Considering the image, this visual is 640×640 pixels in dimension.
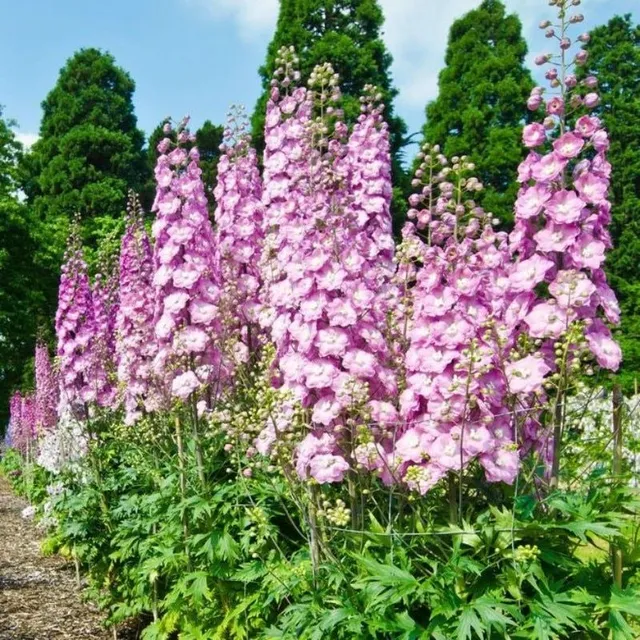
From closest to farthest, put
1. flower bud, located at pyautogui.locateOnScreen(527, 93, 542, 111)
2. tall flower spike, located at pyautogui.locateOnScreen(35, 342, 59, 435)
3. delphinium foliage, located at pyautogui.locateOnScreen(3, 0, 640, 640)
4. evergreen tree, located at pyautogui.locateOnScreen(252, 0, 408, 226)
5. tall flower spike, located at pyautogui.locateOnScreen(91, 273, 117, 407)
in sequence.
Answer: delphinium foliage, located at pyautogui.locateOnScreen(3, 0, 640, 640), flower bud, located at pyautogui.locateOnScreen(527, 93, 542, 111), tall flower spike, located at pyautogui.locateOnScreen(91, 273, 117, 407), tall flower spike, located at pyautogui.locateOnScreen(35, 342, 59, 435), evergreen tree, located at pyautogui.locateOnScreen(252, 0, 408, 226)

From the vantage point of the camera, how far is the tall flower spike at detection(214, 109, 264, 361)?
5039 mm

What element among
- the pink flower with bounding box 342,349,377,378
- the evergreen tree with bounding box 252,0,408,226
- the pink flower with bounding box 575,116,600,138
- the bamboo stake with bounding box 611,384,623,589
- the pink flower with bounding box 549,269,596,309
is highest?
the evergreen tree with bounding box 252,0,408,226

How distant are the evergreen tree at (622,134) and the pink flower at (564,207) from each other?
17.0 m

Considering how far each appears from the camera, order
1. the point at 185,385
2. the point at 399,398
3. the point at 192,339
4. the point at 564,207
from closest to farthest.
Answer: the point at 564,207 < the point at 399,398 < the point at 185,385 < the point at 192,339

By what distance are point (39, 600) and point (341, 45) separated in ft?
44.0

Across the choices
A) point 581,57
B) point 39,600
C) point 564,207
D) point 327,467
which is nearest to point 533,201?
point 564,207

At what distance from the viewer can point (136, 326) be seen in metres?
6.24

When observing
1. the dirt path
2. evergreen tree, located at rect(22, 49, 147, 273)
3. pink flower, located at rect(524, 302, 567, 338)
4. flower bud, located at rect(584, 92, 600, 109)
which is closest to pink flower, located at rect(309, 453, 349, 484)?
pink flower, located at rect(524, 302, 567, 338)

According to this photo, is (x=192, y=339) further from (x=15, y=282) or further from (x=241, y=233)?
(x=15, y=282)

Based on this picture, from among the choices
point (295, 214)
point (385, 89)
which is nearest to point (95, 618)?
point (295, 214)

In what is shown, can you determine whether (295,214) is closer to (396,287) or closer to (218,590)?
(396,287)

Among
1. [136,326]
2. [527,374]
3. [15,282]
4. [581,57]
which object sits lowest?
[527,374]

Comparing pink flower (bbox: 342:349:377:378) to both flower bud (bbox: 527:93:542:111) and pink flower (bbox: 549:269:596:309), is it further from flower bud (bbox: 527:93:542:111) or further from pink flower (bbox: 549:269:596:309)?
flower bud (bbox: 527:93:542:111)

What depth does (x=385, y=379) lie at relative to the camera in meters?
3.51
